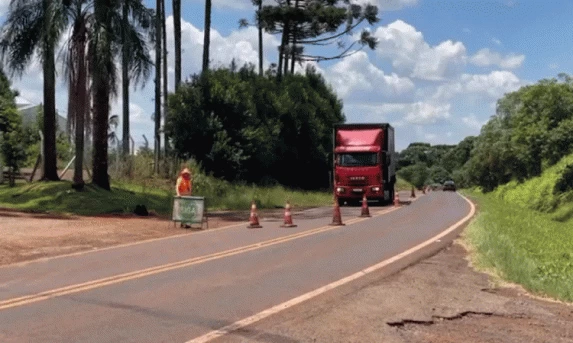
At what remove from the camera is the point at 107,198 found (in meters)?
29.9

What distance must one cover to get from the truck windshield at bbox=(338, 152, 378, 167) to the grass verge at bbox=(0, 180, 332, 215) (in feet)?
12.0

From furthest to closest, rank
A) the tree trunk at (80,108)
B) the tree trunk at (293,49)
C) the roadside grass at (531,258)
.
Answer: the tree trunk at (293,49) → the tree trunk at (80,108) → the roadside grass at (531,258)

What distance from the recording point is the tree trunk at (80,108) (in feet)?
98.0

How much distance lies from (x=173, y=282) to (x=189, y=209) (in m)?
11.3

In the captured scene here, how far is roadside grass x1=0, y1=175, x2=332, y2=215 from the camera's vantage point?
28.3 meters

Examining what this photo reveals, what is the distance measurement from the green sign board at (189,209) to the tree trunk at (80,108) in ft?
27.6

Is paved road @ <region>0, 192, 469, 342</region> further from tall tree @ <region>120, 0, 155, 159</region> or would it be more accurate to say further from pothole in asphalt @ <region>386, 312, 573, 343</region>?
tall tree @ <region>120, 0, 155, 159</region>

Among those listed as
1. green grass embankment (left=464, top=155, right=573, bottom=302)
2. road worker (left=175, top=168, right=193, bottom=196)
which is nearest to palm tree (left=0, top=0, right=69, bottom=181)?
road worker (left=175, top=168, right=193, bottom=196)

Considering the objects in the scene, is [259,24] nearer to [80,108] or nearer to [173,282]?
[80,108]

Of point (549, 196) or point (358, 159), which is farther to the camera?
point (549, 196)

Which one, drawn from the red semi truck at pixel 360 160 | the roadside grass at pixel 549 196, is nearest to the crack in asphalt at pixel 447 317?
the roadside grass at pixel 549 196

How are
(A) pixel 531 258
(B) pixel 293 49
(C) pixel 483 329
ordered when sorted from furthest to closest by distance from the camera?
(B) pixel 293 49, (A) pixel 531 258, (C) pixel 483 329

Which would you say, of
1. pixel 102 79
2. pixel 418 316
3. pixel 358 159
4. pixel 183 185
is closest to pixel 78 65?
pixel 102 79

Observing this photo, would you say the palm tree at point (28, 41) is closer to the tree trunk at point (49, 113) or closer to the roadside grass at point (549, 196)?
the tree trunk at point (49, 113)
